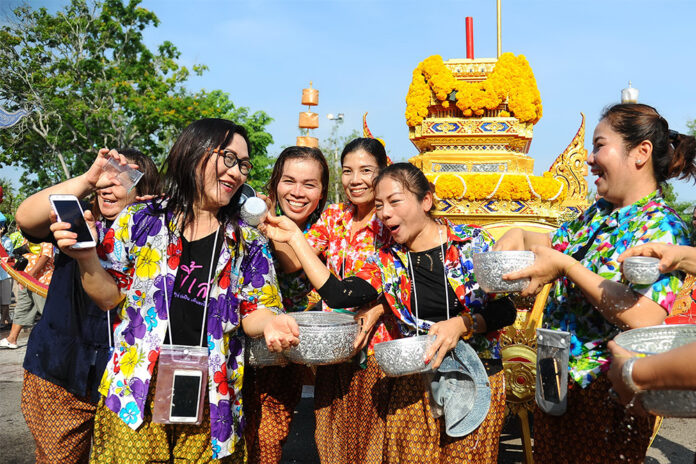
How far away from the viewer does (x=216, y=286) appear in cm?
200

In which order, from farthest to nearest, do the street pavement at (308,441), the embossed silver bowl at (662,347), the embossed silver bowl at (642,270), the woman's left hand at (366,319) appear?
the street pavement at (308,441), the woman's left hand at (366,319), the embossed silver bowl at (642,270), the embossed silver bowl at (662,347)

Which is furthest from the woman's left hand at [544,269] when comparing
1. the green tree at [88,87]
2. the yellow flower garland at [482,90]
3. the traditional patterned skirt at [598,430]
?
the green tree at [88,87]

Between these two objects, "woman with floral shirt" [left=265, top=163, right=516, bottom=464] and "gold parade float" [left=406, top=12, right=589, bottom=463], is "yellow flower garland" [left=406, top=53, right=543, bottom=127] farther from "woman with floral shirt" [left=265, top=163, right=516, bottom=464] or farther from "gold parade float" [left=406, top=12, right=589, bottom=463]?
"woman with floral shirt" [left=265, top=163, right=516, bottom=464]

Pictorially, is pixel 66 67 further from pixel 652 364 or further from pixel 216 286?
pixel 652 364

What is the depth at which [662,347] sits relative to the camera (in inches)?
61.0

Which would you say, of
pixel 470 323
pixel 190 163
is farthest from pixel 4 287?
pixel 470 323

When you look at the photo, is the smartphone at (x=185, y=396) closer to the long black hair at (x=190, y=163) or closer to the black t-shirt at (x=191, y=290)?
the black t-shirt at (x=191, y=290)

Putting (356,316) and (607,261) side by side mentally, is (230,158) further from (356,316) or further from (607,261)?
(607,261)

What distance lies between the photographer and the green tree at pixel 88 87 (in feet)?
55.1

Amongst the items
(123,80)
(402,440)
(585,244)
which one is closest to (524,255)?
(585,244)

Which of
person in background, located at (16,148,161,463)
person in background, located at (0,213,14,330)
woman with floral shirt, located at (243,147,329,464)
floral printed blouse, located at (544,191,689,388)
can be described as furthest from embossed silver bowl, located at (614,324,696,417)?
person in background, located at (0,213,14,330)

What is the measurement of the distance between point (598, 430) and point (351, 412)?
3.99 feet

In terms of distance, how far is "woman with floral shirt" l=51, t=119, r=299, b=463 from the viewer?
72.2 inches

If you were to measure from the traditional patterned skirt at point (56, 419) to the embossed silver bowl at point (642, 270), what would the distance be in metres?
2.10
